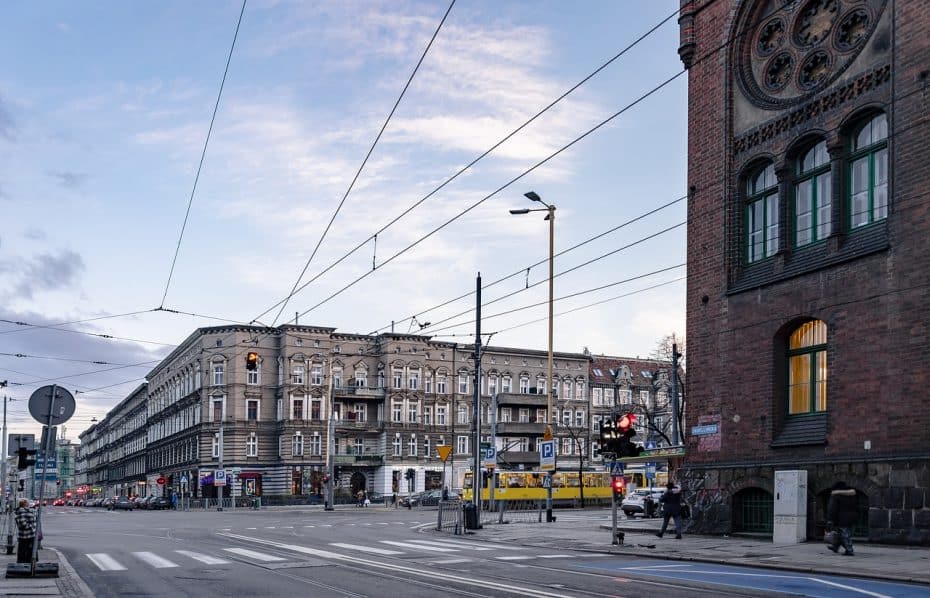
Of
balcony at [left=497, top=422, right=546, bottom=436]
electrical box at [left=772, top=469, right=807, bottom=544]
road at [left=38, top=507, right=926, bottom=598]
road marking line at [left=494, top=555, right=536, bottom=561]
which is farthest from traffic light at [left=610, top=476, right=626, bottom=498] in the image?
balcony at [left=497, top=422, right=546, bottom=436]

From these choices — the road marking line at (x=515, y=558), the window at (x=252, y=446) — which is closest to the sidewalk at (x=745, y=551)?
the road marking line at (x=515, y=558)

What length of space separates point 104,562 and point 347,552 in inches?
209

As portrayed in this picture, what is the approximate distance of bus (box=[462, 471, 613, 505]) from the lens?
61.1 metres

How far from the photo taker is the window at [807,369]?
25234mm

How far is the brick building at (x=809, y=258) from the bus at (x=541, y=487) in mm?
32346

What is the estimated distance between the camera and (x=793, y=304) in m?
25.8

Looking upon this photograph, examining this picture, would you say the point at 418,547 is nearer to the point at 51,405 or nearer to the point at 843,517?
the point at 843,517

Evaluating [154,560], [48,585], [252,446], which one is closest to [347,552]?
[154,560]

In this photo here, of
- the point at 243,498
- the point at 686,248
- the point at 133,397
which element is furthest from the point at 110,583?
the point at 133,397

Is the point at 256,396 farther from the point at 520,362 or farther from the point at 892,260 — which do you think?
the point at 892,260

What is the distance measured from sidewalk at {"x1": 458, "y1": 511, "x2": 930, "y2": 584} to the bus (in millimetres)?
28452

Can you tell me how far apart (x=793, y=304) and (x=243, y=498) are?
59913 millimetres

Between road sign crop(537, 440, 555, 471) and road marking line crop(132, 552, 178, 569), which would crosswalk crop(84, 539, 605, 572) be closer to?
road marking line crop(132, 552, 178, 569)

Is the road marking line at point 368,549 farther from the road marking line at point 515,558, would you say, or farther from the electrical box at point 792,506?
the electrical box at point 792,506
